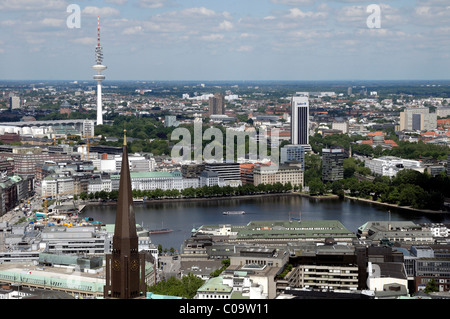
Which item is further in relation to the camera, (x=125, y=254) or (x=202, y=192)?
(x=202, y=192)

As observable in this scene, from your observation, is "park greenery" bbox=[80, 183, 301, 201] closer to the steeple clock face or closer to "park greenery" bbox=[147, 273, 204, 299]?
"park greenery" bbox=[147, 273, 204, 299]

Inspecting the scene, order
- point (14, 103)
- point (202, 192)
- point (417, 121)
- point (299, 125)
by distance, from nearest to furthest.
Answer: point (202, 192) < point (299, 125) < point (417, 121) < point (14, 103)

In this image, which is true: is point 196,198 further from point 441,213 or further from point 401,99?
point 401,99

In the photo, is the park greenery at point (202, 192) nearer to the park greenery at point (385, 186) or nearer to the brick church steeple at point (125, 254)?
the park greenery at point (385, 186)

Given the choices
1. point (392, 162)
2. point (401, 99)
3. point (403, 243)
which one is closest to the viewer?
point (403, 243)

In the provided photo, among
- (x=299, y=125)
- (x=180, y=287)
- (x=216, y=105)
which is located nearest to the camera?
(x=180, y=287)

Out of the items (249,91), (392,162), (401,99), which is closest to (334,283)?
(392,162)

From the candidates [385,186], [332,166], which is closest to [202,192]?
[332,166]

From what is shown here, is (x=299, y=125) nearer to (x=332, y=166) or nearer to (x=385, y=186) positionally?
(x=332, y=166)

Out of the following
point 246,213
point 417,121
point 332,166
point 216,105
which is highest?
point 216,105
